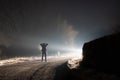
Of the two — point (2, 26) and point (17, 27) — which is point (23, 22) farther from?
point (2, 26)

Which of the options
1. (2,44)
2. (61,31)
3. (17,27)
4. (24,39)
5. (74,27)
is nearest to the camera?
(2,44)

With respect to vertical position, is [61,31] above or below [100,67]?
above

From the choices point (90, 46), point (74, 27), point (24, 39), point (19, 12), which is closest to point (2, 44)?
point (24, 39)

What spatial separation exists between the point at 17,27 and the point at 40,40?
8444mm

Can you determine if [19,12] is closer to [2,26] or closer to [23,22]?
[23,22]

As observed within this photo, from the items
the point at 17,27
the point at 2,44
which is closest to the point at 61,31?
the point at 17,27

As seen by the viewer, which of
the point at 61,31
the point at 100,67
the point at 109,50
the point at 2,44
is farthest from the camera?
the point at 61,31

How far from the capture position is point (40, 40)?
67.0m

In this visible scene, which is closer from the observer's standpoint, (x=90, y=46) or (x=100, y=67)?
(x=100, y=67)

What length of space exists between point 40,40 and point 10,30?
9213 mm

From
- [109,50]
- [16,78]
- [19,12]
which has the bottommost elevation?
[16,78]

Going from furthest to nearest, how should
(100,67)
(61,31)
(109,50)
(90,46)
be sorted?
(61,31) → (90,46) → (100,67) → (109,50)

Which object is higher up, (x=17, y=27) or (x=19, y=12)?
(x=19, y=12)

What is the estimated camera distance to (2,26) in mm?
65875
